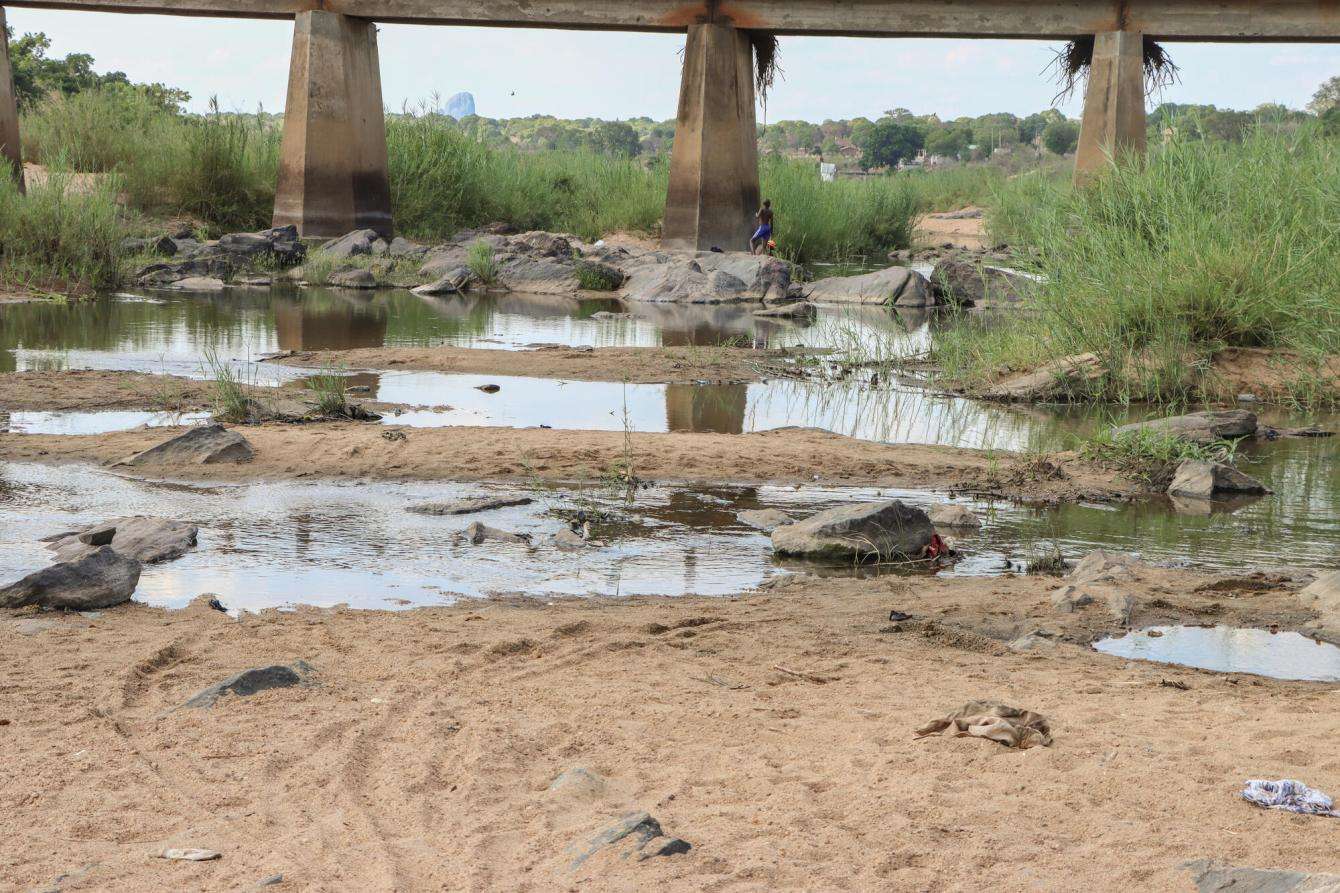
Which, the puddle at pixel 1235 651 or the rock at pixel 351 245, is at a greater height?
the rock at pixel 351 245

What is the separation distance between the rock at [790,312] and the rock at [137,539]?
40.7 feet

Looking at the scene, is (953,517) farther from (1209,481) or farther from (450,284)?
(450,284)

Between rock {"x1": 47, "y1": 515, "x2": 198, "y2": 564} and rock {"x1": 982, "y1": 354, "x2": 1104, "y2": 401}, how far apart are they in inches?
282

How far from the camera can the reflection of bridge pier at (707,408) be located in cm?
938

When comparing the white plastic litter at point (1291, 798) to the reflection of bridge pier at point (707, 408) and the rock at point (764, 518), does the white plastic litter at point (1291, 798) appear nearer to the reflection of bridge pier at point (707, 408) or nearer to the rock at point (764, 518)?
the rock at point (764, 518)

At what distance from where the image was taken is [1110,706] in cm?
404

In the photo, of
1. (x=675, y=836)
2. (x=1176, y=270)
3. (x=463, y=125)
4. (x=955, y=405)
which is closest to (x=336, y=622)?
(x=675, y=836)

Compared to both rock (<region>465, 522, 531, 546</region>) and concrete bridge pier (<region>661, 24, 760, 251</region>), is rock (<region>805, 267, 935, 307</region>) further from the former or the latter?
rock (<region>465, 522, 531, 546</region>)

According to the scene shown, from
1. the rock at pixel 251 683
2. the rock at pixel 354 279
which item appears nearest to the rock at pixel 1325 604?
the rock at pixel 251 683

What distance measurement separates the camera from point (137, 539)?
5766mm

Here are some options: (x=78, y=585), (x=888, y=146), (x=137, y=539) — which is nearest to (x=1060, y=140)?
→ (x=888, y=146)

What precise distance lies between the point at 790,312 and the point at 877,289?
6.48ft

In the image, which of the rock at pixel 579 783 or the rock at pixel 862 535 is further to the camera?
the rock at pixel 862 535

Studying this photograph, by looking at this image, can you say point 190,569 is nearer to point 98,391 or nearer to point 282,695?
point 282,695
